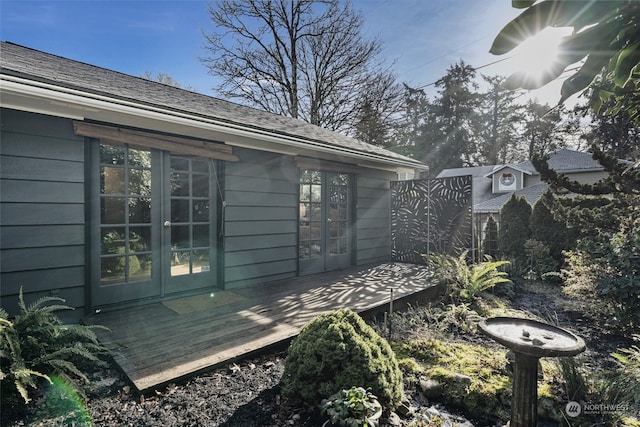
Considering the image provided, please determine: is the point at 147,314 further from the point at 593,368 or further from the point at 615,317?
the point at 615,317

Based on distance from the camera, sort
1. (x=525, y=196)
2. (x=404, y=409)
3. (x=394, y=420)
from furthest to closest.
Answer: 1. (x=525, y=196)
2. (x=404, y=409)
3. (x=394, y=420)

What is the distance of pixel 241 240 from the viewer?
435 cm

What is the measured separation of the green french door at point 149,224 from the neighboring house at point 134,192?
1 cm

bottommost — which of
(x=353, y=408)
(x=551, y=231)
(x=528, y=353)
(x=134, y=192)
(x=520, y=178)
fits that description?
(x=353, y=408)

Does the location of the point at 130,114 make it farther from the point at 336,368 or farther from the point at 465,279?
the point at 465,279

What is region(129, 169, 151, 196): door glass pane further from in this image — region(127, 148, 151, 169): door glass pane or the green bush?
the green bush

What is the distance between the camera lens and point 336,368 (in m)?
1.88

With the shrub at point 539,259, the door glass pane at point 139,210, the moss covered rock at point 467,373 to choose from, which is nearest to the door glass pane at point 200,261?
the door glass pane at point 139,210

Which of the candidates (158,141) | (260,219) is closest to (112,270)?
Answer: (158,141)

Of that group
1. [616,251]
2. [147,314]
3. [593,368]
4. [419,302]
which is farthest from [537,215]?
[147,314]

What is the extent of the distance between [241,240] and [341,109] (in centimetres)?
1038

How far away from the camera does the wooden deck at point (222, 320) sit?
89.4 inches

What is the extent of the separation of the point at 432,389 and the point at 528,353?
0.82 meters

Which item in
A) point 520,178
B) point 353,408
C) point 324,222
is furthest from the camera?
point 520,178
